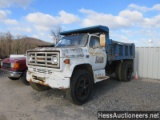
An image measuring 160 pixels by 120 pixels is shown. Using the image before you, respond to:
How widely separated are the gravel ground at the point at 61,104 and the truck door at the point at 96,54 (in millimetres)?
1175

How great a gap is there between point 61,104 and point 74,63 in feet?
4.69

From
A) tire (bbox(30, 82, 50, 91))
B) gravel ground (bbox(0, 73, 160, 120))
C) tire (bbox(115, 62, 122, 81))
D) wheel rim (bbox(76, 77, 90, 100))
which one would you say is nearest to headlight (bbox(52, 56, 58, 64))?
wheel rim (bbox(76, 77, 90, 100))

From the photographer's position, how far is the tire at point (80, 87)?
4883 millimetres

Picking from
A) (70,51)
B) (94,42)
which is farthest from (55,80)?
(94,42)

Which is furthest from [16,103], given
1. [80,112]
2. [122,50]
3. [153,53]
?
[153,53]

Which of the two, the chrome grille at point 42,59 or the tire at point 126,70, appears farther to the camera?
the tire at point 126,70

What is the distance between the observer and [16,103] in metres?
5.29

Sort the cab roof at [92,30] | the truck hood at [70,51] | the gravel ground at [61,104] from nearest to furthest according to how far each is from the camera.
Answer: the gravel ground at [61,104], the truck hood at [70,51], the cab roof at [92,30]

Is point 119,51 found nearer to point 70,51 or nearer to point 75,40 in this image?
point 75,40

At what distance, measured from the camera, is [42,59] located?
5.26 meters

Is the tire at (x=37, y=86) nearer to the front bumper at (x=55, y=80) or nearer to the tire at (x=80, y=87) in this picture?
the front bumper at (x=55, y=80)

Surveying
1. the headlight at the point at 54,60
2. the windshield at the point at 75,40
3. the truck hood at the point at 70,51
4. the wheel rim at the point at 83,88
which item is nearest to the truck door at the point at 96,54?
the windshield at the point at 75,40

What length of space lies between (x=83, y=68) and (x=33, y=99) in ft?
6.74

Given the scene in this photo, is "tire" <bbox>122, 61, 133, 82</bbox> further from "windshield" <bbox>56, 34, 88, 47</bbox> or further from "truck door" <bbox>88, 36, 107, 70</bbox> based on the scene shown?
"windshield" <bbox>56, 34, 88, 47</bbox>
